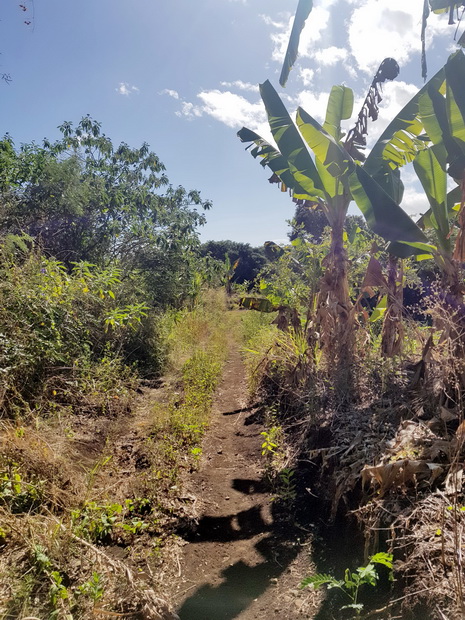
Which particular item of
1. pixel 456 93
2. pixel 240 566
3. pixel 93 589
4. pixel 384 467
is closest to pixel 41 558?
pixel 93 589

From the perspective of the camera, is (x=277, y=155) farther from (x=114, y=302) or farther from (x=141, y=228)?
(x=141, y=228)

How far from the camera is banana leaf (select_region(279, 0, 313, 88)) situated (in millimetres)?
3508

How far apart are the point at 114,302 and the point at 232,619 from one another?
6.05 meters

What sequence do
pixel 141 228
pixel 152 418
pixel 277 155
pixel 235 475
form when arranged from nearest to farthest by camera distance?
pixel 235 475 → pixel 152 418 → pixel 277 155 → pixel 141 228

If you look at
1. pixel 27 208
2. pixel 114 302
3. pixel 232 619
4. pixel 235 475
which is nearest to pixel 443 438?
pixel 232 619

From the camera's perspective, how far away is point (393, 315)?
4.82 meters

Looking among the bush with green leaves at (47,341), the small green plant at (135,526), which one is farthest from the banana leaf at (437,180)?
the bush with green leaves at (47,341)

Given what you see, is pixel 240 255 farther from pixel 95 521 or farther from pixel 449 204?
pixel 95 521

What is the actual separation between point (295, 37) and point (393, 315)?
3195 mm

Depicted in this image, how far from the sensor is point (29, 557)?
2.41 metres

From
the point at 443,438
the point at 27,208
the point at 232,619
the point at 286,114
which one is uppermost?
the point at 286,114

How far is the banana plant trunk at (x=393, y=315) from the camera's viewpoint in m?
4.68

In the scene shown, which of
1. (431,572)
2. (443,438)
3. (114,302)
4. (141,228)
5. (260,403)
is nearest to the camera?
(431,572)

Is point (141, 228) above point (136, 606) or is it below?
above
